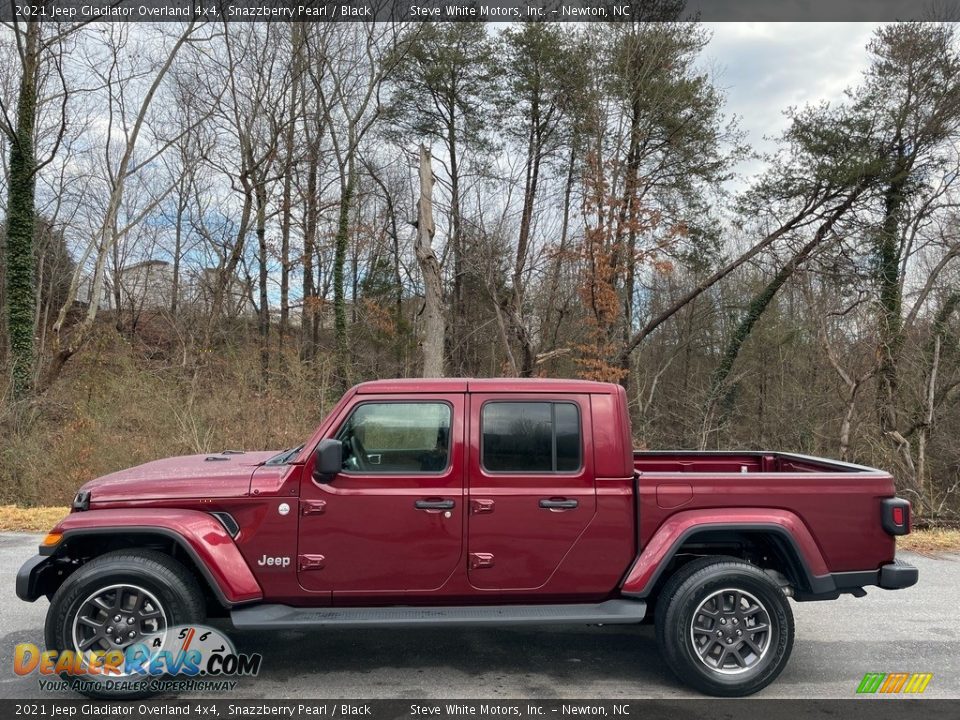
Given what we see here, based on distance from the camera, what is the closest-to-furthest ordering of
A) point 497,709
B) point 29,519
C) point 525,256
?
1. point 497,709
2. point 29,519
3. point 525,256

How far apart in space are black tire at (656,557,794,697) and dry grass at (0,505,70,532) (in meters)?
8.06

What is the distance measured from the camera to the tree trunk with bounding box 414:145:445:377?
652 inches

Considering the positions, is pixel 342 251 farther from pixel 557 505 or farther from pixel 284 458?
pixel 557 505

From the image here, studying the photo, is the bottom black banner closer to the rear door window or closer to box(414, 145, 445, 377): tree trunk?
the rear door window

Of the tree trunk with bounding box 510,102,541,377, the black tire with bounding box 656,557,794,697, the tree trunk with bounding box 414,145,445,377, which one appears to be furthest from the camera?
the tree trunk with bounding box 510,102,541,377

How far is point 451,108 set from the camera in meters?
27.3

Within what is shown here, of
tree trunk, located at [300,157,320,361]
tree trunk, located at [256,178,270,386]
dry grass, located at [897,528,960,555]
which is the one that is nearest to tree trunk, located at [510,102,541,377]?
tree trunk, located at [300,157,320,361]

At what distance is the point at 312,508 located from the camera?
4215mm

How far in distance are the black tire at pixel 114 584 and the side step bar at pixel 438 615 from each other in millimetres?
303

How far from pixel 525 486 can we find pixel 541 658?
49.9 inches

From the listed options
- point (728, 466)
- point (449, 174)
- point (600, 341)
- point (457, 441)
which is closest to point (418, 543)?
point (457, 441)

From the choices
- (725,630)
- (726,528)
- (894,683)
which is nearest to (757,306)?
(894,683)

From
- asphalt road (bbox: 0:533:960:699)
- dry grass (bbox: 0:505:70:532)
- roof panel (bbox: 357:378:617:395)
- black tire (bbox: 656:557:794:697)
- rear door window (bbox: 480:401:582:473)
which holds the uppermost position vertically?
roof panel (bbox: 357:378:617:395)

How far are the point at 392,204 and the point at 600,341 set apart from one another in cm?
1303
